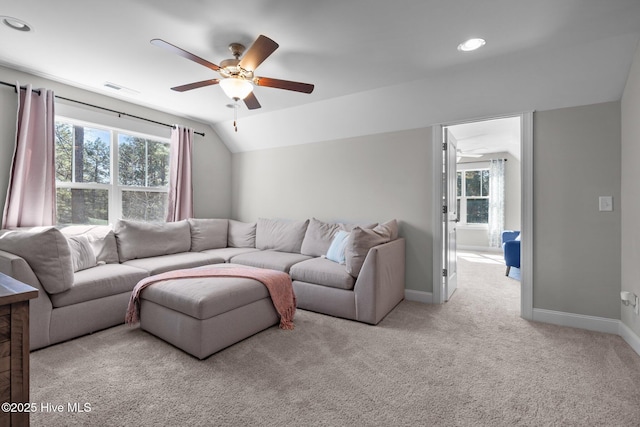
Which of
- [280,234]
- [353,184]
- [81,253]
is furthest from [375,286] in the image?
[81,253]

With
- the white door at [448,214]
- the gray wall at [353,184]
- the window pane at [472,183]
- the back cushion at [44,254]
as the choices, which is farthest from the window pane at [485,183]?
the back cushion at [44,254]

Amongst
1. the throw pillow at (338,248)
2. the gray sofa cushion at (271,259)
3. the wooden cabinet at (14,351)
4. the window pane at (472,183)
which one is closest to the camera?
the wooden cabinet at (14,351)

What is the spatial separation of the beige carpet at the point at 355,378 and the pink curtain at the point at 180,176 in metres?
2.03

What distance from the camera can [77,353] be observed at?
7.25 ft

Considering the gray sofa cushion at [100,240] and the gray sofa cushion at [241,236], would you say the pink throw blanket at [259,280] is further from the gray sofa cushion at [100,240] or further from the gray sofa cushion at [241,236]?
the gray sofa cushion at [241,236]

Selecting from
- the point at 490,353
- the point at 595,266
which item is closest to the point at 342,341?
the point at 490,353

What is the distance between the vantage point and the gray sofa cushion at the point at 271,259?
133 inches

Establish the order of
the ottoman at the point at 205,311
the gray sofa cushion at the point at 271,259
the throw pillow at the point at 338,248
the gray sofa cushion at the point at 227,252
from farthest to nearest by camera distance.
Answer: the gray sofa cushion at the point at 227,252 < the gray sofa cushion at the point at 271,259 < the throw pillow at the point at 338,248 < the ottoman at the point at 205,311

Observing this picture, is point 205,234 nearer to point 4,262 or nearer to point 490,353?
point 4,262

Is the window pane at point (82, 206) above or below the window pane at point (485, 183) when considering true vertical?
below

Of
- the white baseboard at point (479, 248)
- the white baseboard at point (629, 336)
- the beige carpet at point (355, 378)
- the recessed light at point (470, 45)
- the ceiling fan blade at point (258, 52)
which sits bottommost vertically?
the beige carpet at point (355, 378)

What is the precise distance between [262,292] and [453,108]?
2.62 metres

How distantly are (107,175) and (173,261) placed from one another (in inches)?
58.1

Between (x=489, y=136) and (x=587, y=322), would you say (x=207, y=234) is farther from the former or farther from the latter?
(x=489, y=136)
